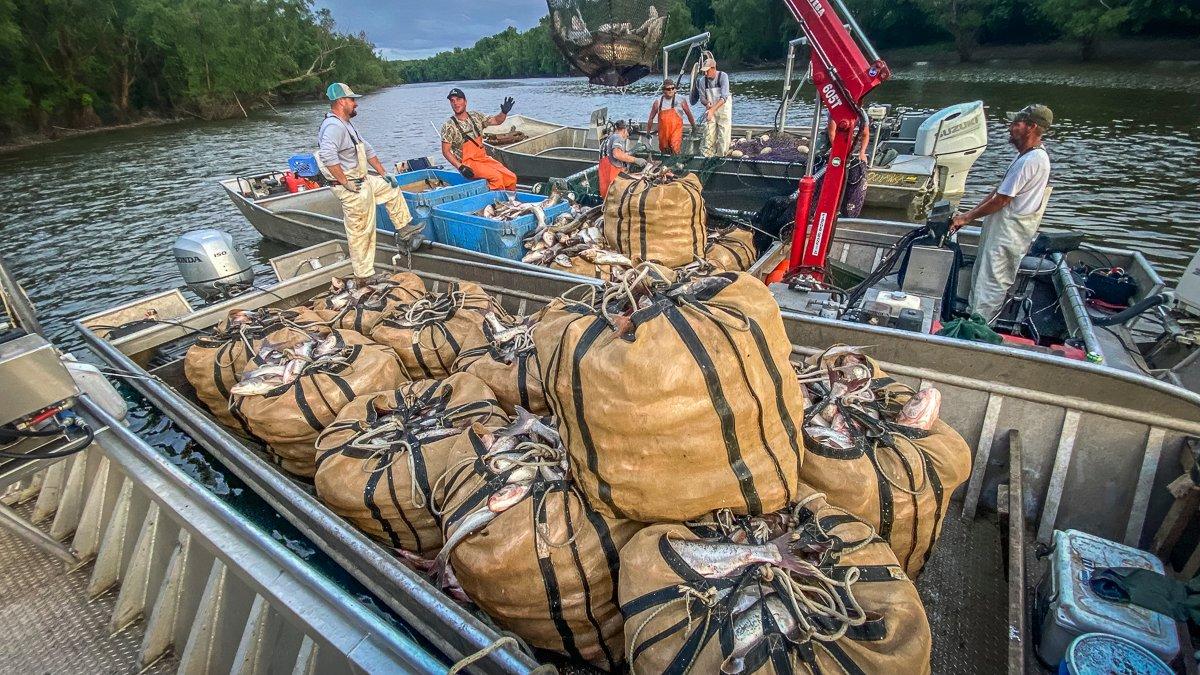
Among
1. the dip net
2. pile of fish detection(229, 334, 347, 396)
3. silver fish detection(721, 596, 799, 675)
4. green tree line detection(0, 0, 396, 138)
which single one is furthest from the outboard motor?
green tree line detection(0, 0, 396, 138)

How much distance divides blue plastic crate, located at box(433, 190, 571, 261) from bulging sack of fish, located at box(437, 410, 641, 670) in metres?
3.61

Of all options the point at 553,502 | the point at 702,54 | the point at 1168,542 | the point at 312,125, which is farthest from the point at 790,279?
the point at 312,125

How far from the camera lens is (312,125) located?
27.7 meters

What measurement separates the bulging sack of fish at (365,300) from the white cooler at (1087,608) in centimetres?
435

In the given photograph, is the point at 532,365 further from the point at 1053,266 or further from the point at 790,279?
the point at 1053,266

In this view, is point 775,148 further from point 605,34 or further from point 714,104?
point 605,34

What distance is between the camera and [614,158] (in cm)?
675

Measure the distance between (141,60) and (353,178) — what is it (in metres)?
40.9

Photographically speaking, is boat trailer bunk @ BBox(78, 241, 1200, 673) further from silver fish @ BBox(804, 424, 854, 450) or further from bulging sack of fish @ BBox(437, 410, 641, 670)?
silver fish @ BBox(804, 424, 854, 450)

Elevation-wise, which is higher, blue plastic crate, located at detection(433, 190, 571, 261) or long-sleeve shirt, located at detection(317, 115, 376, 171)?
long-sleeve shirt, located at detection(317, 115, 376, 171)

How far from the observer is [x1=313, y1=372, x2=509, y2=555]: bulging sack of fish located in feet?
8.19

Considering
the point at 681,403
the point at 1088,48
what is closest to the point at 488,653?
the point at 681,403

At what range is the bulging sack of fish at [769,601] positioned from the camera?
1447 mm

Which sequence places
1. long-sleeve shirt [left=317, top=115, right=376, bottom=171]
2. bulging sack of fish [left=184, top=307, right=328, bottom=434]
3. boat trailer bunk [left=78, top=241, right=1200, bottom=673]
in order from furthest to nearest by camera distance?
long-sleeve shirt [left=317, top=115, right=376, bottom=171] → bulging sack of fish [left=184, top=307, right=328, bottom=434] → boat trailer bunk [left=78, top=241, right=1200, bottom=673]
